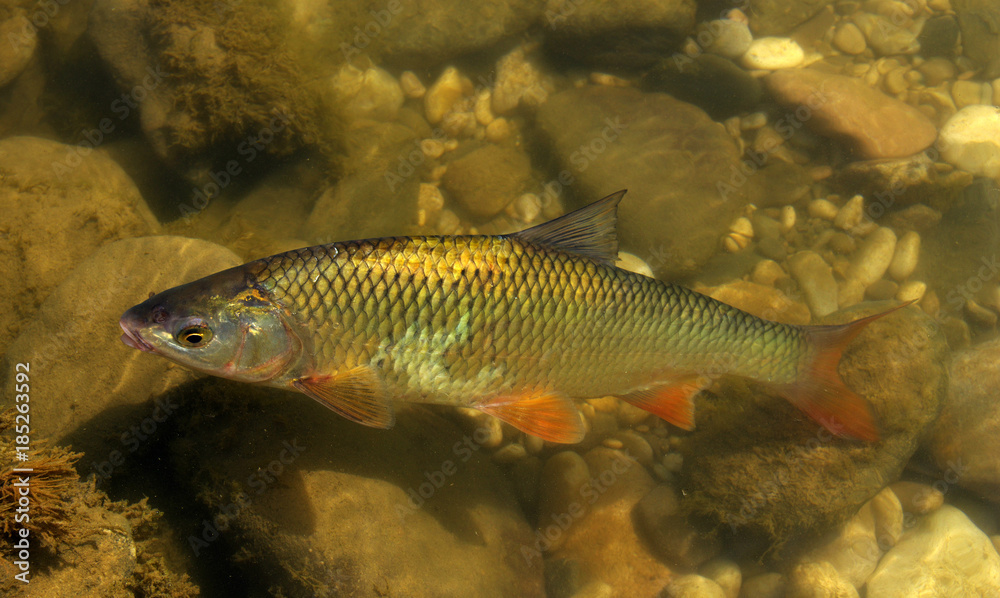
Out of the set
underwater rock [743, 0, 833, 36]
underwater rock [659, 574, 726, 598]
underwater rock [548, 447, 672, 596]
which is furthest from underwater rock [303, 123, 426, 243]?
underwater rock [743, 0, 833, 36]

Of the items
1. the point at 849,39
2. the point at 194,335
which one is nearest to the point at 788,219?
the point at 849,39

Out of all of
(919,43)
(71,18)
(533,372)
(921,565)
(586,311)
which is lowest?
(921,565)

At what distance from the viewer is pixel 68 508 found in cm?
249

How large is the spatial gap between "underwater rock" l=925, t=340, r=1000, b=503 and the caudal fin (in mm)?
1671

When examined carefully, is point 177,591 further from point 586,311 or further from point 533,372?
point 586,311

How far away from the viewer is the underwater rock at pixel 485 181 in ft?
20.7

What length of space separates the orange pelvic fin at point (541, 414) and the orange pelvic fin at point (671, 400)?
509mm

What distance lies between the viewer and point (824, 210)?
21.5 ft

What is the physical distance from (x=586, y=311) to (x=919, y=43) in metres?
8.82

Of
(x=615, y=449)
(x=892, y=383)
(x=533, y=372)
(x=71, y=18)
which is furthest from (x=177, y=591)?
(x=71, y=18)

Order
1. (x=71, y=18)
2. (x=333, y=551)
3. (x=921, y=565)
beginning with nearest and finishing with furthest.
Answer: (x=333, y=551), (x=921, y=565), (x=71, y=18)

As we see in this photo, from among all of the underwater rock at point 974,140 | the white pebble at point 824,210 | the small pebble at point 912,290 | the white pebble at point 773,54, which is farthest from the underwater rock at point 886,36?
the small pebble at point 912,290

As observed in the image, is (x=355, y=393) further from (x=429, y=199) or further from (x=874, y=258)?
(x=874, y=258)

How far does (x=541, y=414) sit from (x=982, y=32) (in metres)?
9.78
